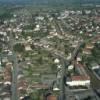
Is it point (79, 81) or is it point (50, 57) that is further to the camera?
point (50, 57)

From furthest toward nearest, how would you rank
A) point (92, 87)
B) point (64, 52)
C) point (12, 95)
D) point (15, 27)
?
point (15, 27) < point (64, 52) < point (92, 87) < point (12, 95)

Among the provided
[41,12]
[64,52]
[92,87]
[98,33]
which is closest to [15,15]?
[41,12]

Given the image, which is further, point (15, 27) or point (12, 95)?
point (15, 27)

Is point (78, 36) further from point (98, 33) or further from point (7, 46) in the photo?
point (7, 46)

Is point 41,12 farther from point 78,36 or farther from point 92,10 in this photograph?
point 78,36

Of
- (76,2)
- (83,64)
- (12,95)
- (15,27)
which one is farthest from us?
(76,2)

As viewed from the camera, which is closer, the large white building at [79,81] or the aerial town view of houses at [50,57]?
the aerial town view of houses at [50,57]

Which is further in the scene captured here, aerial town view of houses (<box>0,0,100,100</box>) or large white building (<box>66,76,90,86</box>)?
large white building (<box>66,76,90,86</box>)
